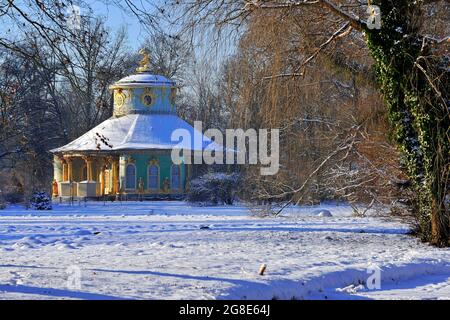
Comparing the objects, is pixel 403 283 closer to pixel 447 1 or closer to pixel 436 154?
pixel 436 154

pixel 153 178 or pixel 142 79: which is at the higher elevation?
pixel 142 79

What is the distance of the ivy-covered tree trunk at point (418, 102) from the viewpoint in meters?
19.1

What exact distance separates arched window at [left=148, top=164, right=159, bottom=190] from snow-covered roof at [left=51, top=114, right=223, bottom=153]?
1448 millimetres

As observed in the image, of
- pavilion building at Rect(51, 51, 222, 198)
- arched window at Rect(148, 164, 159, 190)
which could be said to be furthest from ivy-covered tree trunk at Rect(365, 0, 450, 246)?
arched window at Rect(148, 164, 159, 190)

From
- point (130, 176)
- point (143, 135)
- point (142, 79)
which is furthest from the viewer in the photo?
point (142, 79)

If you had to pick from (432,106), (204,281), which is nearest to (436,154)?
(432,106)

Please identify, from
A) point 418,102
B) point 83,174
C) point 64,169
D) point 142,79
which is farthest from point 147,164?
point 418,102

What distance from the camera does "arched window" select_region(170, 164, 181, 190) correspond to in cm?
5300

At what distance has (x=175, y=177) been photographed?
53.2 m

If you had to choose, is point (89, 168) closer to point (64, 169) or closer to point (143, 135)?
point (64, 169)

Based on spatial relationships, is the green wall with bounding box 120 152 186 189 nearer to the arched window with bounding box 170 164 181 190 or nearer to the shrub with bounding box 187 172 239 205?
the arched window with bounding box 170 164 181 190

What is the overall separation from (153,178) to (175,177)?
134 cm

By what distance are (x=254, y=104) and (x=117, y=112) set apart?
112ft

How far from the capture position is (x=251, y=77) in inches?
886
